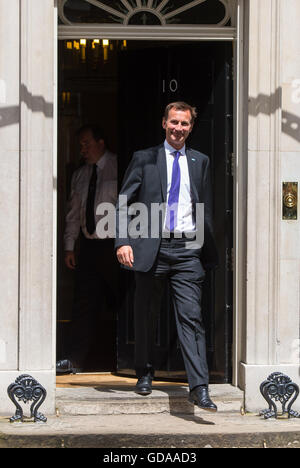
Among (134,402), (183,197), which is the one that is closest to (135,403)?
(134,402)

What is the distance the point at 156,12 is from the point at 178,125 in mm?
1123

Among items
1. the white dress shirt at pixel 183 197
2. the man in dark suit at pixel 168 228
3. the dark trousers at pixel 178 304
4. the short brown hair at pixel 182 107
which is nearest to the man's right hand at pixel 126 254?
the man in dark suit at pixel 168 228

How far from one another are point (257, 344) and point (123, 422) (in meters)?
1.22

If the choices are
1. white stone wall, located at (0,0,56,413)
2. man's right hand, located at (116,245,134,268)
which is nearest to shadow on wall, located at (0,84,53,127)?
white stone wall, located at (0,0,56,413)

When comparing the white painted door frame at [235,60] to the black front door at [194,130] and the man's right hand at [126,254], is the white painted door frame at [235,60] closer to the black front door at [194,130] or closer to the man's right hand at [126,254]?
the black front door at [194,130]

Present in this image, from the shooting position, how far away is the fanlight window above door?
343 inches

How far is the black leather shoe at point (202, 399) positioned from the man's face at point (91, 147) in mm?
2759

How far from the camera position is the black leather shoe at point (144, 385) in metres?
8.45

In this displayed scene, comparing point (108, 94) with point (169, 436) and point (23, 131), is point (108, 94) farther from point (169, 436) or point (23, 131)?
point (169, 436)

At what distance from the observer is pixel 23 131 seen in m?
8.13

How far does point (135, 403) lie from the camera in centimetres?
838

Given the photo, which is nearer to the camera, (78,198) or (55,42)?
(55,42)

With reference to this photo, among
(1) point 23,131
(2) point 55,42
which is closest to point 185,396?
(1) point 23,131

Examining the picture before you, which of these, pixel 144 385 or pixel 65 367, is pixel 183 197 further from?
pixel 65 367
